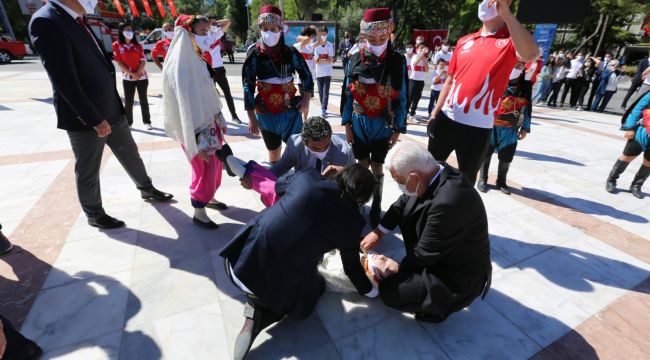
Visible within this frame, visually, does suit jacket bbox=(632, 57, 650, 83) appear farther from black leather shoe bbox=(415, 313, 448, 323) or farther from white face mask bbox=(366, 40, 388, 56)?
black leather shoe bbox=(415, 313, 448, 323)

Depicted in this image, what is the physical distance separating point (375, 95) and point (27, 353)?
9.95ft

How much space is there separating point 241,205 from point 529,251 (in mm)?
2963

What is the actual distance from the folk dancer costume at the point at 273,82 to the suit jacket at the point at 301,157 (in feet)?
2.43

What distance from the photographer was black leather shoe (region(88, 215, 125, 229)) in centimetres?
300

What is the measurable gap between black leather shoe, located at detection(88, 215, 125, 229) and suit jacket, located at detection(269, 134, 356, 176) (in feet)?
5.51

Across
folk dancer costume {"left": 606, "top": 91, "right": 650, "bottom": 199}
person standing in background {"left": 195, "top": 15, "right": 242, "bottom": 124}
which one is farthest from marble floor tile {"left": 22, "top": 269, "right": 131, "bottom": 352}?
folk dancer costume {"left": 606, "top": 91, "right": 650, "bottom": 199}

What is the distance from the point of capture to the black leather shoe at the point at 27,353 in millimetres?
1701

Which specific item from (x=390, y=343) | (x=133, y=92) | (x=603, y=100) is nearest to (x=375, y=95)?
(x=390, y=343)

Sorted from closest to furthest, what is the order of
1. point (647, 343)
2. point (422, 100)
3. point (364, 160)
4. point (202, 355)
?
point (202, 355), point (647, 343), point (364, 160), point (422, 100)

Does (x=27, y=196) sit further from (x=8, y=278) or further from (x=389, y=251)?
(x=389, y=251)

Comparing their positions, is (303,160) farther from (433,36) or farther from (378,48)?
(433,36)

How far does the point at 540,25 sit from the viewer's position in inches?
455

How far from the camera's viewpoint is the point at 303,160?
2.73 m

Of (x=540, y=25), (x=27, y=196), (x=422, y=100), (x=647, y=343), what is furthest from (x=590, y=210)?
(x=540, y=25)
